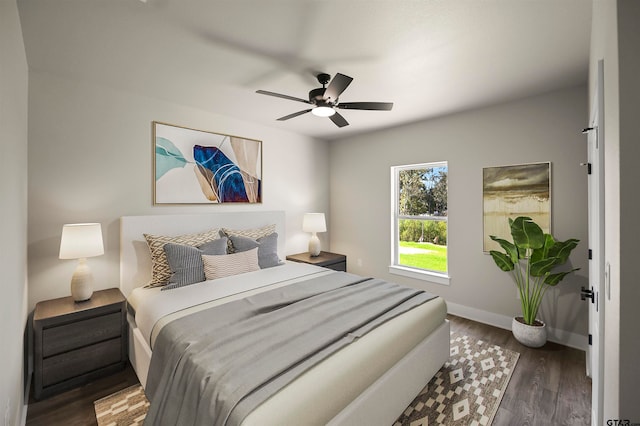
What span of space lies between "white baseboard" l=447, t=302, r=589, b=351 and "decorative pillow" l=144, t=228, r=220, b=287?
3.27m

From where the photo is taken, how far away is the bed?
131cm

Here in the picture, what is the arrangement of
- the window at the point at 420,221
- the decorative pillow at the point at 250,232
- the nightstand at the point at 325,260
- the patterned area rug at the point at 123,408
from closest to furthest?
the patterned area rug at the point at 123,408 → the decorative pillow at the point at 250,232 → the window at the point at 420,221 → the nightstand at the point at 325,260

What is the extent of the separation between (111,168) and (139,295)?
133cm

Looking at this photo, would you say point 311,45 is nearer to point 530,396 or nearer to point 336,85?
point 336,85

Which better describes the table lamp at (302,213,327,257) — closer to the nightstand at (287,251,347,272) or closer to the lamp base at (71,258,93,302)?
the nightstand at (287,251,347,272)

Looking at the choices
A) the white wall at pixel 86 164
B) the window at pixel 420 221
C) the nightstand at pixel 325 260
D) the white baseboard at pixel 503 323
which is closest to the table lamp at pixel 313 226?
the nightstand at pixel 325 260

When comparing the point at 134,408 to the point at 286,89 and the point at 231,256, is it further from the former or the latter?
the point at 286,89

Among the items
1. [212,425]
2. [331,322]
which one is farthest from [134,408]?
[331,322]

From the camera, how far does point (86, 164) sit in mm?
2654

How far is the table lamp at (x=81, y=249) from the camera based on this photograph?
2266mm

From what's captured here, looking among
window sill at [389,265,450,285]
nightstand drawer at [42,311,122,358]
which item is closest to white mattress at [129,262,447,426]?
nightstand drawer at [42,311,122,358]

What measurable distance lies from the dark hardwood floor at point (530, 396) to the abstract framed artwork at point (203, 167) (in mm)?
1806

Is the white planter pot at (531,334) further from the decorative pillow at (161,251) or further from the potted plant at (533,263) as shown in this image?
the decorative pillow at (161,251)

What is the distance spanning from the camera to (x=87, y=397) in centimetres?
212
